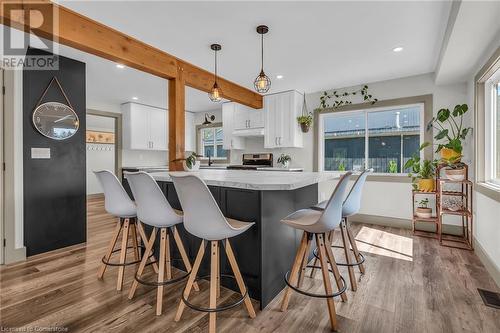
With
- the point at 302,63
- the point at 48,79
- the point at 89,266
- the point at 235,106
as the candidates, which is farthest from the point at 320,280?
the point at 235,106

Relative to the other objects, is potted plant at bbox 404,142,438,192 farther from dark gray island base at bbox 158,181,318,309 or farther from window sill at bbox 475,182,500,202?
dark gray island base at bbox 158,181,318,309

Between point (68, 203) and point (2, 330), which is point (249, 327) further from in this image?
point (68, 203)

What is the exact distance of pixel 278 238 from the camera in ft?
6.68

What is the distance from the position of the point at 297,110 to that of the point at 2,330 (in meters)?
4.64

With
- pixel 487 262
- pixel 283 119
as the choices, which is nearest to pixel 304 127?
pixel 283 119

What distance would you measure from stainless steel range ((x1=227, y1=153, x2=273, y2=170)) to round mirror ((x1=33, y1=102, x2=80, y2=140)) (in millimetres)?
3032

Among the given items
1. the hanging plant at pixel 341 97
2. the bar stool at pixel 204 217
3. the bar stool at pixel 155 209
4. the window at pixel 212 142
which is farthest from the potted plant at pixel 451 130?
the window at pixel 212 142

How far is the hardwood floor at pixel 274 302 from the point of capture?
5.49 feet

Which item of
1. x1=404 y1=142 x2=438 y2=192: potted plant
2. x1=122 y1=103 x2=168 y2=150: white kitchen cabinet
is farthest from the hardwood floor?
x1=122 y1=103 x2=168 y2=150: white kitchen cabinet

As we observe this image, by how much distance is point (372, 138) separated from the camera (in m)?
4.50

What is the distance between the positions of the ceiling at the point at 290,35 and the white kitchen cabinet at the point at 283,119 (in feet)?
2.38

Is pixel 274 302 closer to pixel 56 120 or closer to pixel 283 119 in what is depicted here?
pixel 56 120

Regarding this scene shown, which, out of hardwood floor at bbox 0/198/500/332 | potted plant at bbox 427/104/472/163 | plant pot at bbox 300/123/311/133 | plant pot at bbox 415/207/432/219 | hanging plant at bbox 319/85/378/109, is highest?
hanging plant at bbox 319/85/378/109

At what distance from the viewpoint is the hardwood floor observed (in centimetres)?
167
